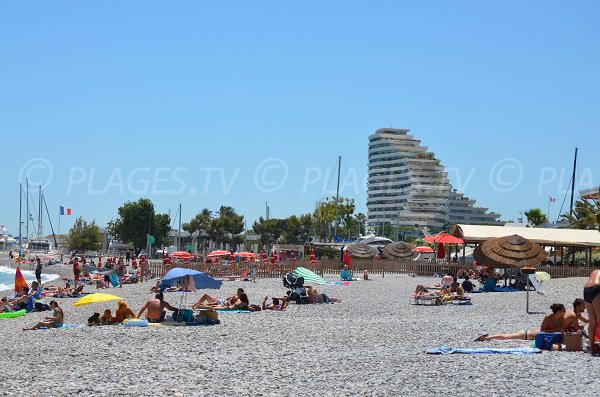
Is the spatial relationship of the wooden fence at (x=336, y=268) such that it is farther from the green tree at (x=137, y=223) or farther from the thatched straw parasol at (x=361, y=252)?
the green tree at (x=137, y=223)

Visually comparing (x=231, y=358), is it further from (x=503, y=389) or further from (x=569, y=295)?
(x=569, y=295)

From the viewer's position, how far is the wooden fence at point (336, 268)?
34.5 m

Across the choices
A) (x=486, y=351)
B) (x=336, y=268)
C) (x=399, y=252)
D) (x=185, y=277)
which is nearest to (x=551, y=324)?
(x=486, y=351)

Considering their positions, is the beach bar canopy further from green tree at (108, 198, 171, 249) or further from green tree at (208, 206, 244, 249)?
green tree at (208, 206, 244, 249)

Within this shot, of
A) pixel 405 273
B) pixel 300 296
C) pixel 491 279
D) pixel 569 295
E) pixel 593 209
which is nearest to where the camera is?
pixel 300 296

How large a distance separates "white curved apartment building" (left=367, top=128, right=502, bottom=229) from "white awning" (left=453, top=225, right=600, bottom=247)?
5021 inches

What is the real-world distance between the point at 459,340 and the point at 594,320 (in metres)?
3.00

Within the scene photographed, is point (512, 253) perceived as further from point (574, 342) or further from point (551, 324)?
point (574, 342)

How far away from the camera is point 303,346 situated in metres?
14.5

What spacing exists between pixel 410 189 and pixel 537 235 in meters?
140

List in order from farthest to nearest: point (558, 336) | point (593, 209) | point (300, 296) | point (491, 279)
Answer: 1. point (593, 209)
2. point (491, 279)
3. point (300, 296)
4. point (558, 336)

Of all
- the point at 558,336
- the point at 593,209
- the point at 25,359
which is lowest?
the point at 25,359

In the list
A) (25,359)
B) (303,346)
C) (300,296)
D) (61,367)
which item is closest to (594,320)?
(303,346)

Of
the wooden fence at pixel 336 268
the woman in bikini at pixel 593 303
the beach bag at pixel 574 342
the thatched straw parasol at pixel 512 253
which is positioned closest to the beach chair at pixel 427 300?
the thatched straw parasol at pixel 512 253
